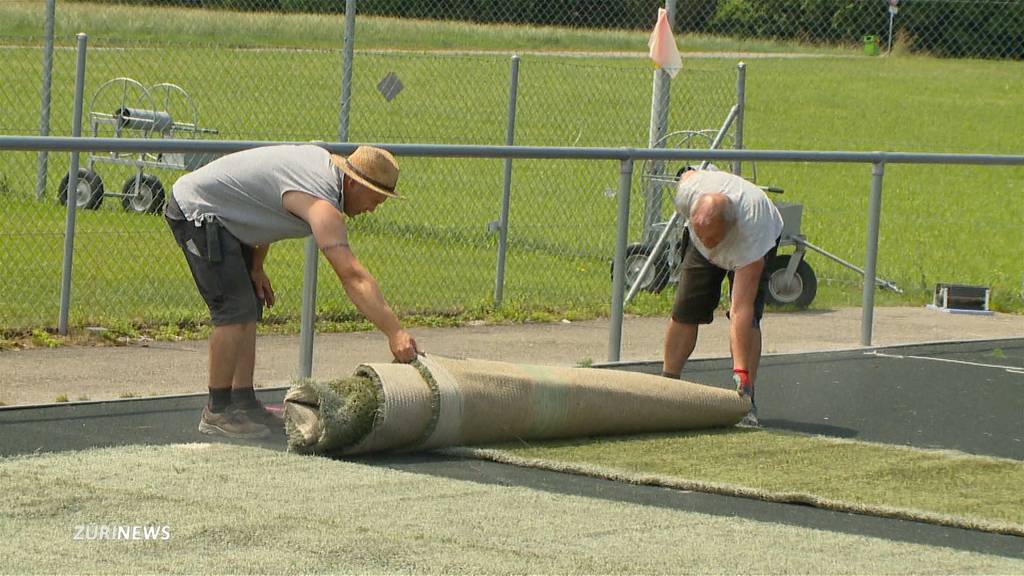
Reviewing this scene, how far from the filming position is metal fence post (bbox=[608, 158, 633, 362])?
10070 mm

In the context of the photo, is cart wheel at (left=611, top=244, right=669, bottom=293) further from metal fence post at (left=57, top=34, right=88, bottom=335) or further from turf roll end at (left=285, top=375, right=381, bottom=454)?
turf roll end at (left=285, top=375, right=381, bottom=454)

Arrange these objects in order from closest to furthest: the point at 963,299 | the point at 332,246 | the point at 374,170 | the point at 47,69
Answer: the point at 332,246 < the point at 374,170 < the point at 47,69 < the point at 963,299

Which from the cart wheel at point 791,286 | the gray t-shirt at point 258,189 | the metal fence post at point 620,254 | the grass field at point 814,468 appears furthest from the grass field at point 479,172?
the grass field at point 814,468

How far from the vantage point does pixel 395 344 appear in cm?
716

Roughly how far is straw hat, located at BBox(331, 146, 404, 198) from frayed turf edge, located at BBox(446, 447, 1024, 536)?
3.99 ft

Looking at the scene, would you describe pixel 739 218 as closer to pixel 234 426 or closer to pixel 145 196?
pixel 234 426

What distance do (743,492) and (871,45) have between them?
12728 mm

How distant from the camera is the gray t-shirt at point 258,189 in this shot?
725 centimetres

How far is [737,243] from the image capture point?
8375 mm

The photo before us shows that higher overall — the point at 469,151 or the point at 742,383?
the point at 469,151

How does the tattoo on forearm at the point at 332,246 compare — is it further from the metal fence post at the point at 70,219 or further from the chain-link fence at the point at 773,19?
the chain-link fence at the point at 773,19

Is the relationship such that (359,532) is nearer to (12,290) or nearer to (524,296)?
→ (12,290)

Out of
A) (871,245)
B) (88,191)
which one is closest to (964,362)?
(871,245)

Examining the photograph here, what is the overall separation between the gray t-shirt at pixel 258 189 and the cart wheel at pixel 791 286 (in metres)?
6.39
